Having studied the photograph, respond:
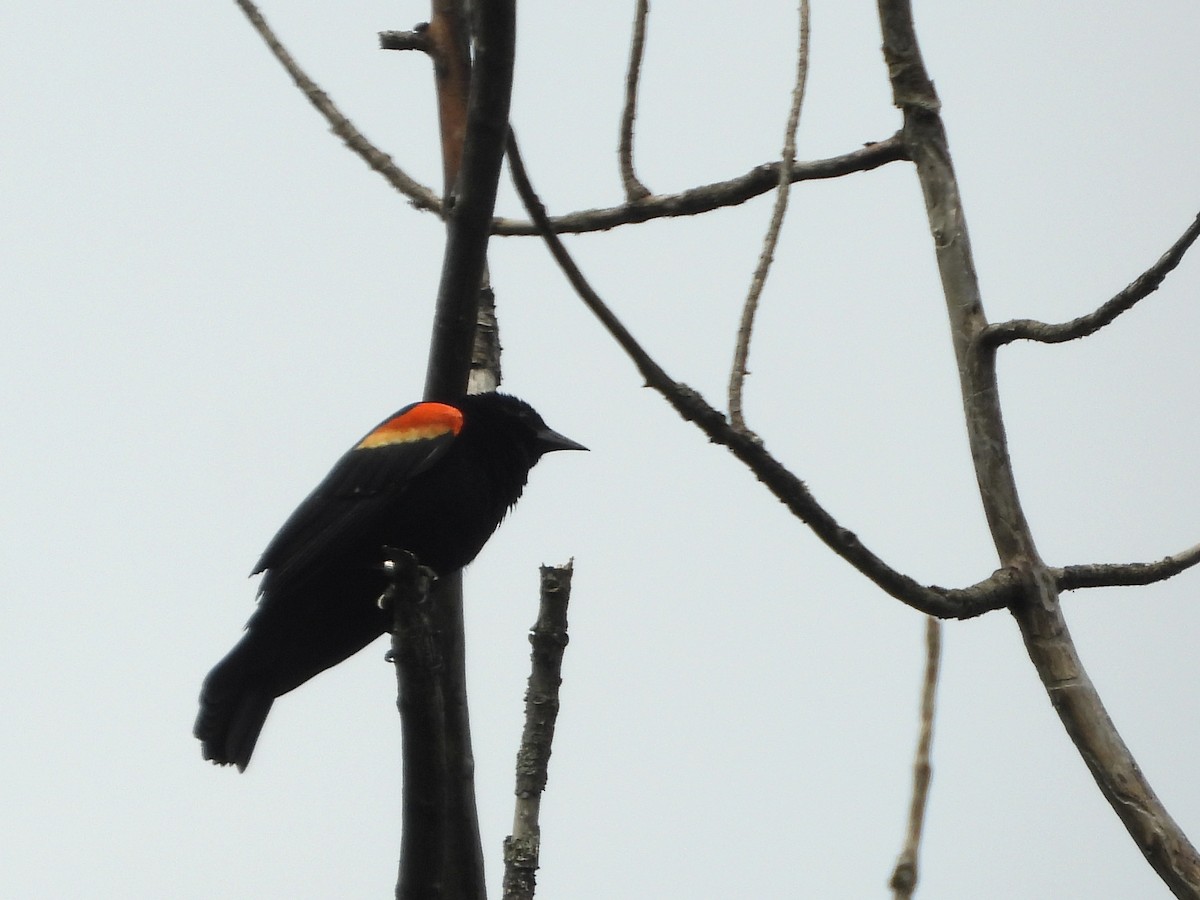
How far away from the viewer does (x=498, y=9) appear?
2.30m

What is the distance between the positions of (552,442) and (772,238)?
83.5 inches

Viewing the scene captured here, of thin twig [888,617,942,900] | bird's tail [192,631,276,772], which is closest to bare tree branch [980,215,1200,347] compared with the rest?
thin twig [888,617,942,900]

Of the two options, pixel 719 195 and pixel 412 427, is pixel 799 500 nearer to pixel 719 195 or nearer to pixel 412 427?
pixel 719 195

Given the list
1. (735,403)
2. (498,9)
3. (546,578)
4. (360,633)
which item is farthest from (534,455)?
(498,9)

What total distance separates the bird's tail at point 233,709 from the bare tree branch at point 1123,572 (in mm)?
2402

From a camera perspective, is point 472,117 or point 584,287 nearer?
point 584,287

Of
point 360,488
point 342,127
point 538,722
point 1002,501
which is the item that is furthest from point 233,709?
point 1002,501

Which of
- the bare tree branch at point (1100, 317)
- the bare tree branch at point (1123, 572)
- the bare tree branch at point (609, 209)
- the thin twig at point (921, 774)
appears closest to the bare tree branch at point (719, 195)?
the bare tree branch at point (609, 209)

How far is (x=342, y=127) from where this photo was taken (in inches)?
157

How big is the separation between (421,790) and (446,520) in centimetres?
172

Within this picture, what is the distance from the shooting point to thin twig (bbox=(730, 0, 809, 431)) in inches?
103

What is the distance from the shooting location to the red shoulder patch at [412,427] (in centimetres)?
411

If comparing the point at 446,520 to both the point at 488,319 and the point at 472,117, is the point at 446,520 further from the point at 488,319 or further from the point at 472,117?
the point at 472,117

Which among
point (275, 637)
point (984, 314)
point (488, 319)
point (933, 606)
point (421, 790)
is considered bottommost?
point (421, 790)
